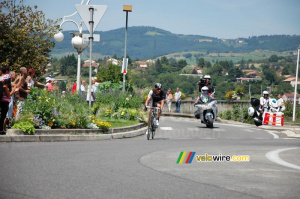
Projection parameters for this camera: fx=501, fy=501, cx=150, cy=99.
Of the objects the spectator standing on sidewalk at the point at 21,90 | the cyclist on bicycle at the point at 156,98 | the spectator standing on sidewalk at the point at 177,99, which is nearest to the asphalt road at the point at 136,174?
the spectator standing on sidewalk at the point at 21,90

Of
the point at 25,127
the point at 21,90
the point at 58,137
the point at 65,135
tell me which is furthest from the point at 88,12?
the point at 25,127

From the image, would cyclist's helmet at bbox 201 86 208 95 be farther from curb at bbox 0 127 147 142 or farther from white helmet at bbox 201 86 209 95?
curb at bbox 0 127 147 142

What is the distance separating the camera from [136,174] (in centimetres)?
772

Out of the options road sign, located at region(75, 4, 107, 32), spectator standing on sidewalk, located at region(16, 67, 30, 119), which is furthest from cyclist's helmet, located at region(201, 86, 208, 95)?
spectator standing on sidewalk, located at region(16, 67, 30, 119)

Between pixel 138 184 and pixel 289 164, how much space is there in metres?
3.64

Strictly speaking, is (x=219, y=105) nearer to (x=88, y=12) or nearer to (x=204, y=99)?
(x=204, y=99)

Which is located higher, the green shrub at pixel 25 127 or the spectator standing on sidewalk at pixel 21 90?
the spectator standing on sidewalk at pixel 21 90

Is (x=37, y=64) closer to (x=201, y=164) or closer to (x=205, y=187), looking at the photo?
(x=201, y=164)

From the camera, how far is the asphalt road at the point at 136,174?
6.30m

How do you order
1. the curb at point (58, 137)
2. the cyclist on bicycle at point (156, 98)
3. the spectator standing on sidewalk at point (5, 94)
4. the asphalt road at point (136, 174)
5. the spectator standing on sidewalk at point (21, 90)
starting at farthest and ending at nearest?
the cyclist on bicycle at point (156, 98) → the spectator standing on sidewalk at point (21, 90) → the spectator standing on sidewalk at point (5, 94) → the curb at point (58, 137) → the asphalt road at point (136, 174)

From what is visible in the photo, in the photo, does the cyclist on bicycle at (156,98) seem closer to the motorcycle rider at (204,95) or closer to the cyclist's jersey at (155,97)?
the cyclist's jersey at (155,97)

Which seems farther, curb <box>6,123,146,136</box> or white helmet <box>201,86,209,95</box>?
white helmet <box>201,86,209,95</box>

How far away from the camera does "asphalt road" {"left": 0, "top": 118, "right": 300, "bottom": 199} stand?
248 inches

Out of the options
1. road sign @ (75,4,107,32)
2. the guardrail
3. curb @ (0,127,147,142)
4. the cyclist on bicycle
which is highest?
road sign @ (75,4,107,32)
